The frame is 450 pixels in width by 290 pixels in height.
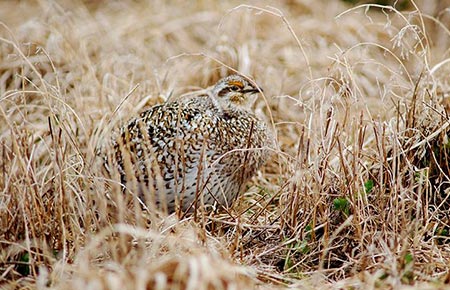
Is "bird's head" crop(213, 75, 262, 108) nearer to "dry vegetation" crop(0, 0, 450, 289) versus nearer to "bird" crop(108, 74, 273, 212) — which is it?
"bird" crop(108, 74, 273, 212)

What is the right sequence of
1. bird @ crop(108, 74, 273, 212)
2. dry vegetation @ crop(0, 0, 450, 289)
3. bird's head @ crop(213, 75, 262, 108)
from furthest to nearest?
1. bird's head @ crop(213, 75, 262, 108)
2. bird @ crop(108, 74, 273, 212)
3. dry vegetation @ crop(0, 0, 450, 289)

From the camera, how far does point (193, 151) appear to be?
3.65 m

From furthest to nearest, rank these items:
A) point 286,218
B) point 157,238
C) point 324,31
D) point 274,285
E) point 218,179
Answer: point 324,31 < point 218,179 < point 286,218 < point 274,285 < point 157,238

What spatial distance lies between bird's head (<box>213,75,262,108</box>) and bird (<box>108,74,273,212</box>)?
Result: 6cm

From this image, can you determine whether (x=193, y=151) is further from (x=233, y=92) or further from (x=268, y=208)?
(x=233, y=92)

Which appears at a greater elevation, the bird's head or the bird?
the bird's head

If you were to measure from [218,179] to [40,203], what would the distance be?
92 cm

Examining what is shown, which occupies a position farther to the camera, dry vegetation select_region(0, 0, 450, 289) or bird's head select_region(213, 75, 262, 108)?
bird's head select_region(213, 75, 262, 108)

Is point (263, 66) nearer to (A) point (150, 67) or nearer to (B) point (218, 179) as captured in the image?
(A) point (150, 67)

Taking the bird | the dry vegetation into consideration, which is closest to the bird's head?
the bird

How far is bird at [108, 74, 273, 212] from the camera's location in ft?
11.8

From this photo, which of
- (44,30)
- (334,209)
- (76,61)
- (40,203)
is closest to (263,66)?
(76,61)

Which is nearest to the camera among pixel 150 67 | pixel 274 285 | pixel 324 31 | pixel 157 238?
pixel 157 238

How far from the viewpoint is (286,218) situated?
3.35 metres
